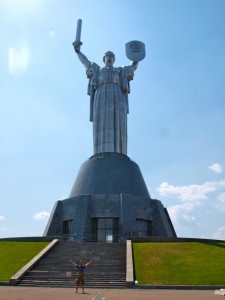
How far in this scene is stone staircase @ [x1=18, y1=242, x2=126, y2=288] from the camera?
56.9 ft

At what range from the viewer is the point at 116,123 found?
3778cm

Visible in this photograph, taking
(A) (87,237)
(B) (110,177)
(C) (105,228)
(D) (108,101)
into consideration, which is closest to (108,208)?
(C) (105,228)

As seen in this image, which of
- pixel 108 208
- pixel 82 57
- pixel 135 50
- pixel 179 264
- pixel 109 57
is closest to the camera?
pixel 179 264

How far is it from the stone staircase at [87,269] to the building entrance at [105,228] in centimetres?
752

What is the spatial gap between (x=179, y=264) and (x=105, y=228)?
13789 mm

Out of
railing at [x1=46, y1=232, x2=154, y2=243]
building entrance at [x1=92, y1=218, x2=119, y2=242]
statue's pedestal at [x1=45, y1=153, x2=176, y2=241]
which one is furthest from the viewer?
building entrance at [x1=92, y1=218, x2=119, y2=242]

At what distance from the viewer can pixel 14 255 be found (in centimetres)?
2161

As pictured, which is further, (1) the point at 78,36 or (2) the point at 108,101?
(1) the point at 78,36

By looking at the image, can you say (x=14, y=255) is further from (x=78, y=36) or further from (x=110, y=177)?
(x=78, y=36)

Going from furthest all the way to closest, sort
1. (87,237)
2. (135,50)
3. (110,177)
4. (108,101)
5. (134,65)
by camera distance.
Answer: (135,50)
(134,65)
(108,101)
(110,177)
(87,237)

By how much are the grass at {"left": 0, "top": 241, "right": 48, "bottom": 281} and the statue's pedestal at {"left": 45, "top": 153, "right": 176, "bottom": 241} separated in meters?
6.03

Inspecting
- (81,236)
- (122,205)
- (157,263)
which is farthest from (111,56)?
(157,263)

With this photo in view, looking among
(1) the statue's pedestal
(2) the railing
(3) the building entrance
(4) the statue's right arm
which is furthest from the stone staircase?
(4) the statue's right arm

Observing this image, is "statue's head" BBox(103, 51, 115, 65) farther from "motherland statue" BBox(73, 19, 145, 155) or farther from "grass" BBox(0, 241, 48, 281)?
"grass" BBox(0, 241, 48, 281)
